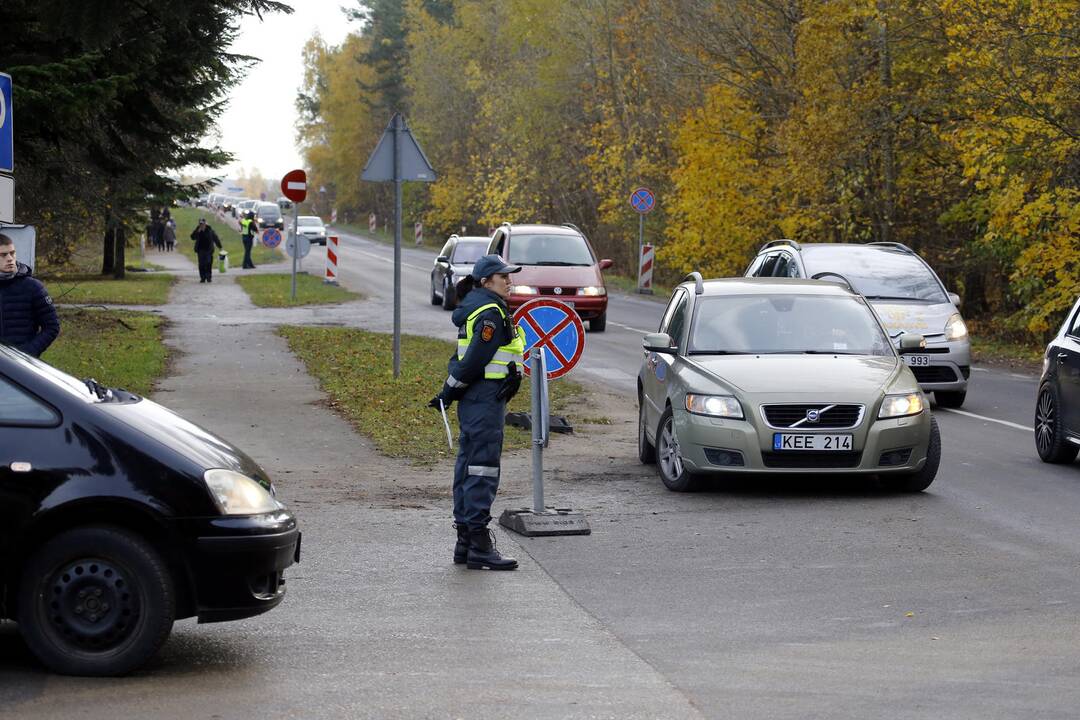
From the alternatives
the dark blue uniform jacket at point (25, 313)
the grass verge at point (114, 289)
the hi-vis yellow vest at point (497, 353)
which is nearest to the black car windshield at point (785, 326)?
the hi-vis yellow vest at point (497, 353)

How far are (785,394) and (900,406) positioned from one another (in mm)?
858

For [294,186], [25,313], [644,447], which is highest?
[294,186]

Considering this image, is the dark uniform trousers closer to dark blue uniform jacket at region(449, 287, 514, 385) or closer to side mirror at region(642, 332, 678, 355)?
dark blue uniform jacket at region(449, 287, 514, 385)

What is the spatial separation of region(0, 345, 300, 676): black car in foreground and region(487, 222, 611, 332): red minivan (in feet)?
71.8

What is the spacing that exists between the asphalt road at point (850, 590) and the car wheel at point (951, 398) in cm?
449

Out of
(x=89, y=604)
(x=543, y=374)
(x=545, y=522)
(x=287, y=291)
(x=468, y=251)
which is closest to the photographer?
(x=89, y=604)

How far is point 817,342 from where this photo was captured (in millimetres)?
12375

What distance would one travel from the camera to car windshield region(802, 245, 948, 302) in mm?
18906

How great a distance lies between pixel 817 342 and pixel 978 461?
87.7 inches

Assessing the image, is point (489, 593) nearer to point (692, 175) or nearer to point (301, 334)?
point (301, 334)

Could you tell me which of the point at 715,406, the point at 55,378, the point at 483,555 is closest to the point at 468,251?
the point at 715,406

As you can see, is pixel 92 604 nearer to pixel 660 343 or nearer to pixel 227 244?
pixel 660 343

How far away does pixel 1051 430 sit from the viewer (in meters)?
13.5

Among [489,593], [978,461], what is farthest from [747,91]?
[489,593]
